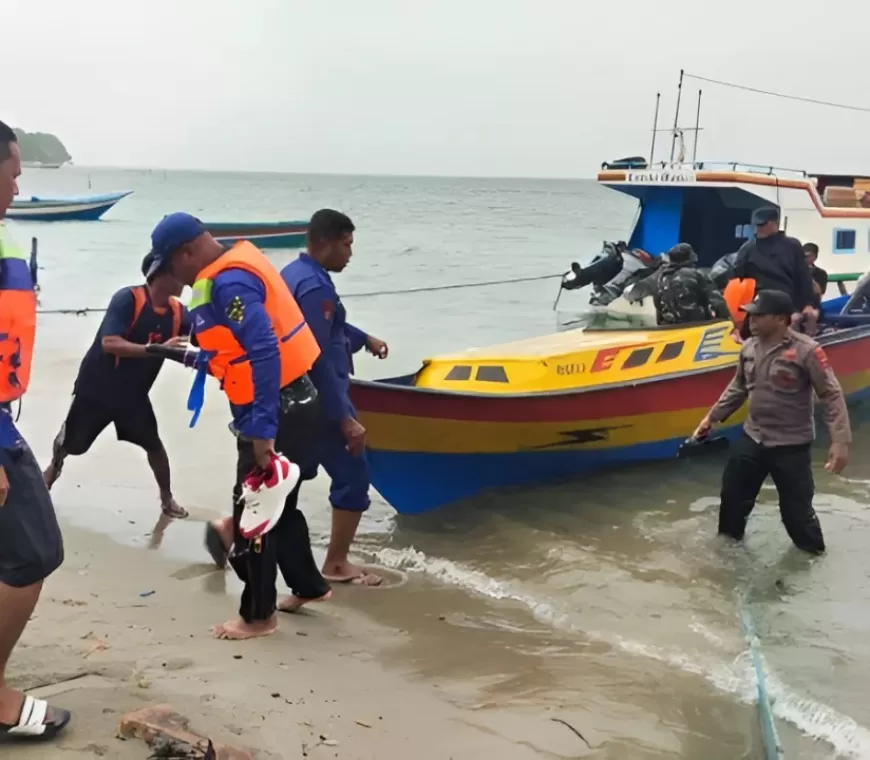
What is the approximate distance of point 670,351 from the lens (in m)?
7.71

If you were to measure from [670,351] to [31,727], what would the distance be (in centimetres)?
608

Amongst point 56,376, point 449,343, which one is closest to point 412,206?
point 449,343

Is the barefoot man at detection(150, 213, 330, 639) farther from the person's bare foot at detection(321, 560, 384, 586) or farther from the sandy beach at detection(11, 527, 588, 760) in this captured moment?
A: the person's bare foot at detection(321, 560, 384, 586)

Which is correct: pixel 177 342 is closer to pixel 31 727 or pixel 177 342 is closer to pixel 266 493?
pixel 266 493

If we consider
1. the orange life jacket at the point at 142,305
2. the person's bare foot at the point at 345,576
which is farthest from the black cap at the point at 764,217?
the orange life jacket at the point at 142,305

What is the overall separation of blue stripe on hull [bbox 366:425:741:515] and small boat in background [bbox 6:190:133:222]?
129ft

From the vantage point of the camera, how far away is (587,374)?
23.6 ft

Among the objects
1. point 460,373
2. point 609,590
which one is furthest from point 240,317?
point 460,373

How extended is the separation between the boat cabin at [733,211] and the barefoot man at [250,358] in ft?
34.4

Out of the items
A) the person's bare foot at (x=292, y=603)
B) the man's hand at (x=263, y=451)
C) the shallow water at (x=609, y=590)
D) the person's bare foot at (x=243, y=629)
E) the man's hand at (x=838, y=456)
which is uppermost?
the man's hand at (x=263, y=451)

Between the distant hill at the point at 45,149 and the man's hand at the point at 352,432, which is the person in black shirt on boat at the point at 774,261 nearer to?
the man's hand at the point at 352,432

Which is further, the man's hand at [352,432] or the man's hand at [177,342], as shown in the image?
the man's hand at [177,342]

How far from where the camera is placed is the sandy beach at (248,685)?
2934mm

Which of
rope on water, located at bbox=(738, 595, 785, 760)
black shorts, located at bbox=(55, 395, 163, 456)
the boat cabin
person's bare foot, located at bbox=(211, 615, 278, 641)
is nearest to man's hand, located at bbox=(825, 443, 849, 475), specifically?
rope on water, located at bbox=(738, 595, 785, 760)
